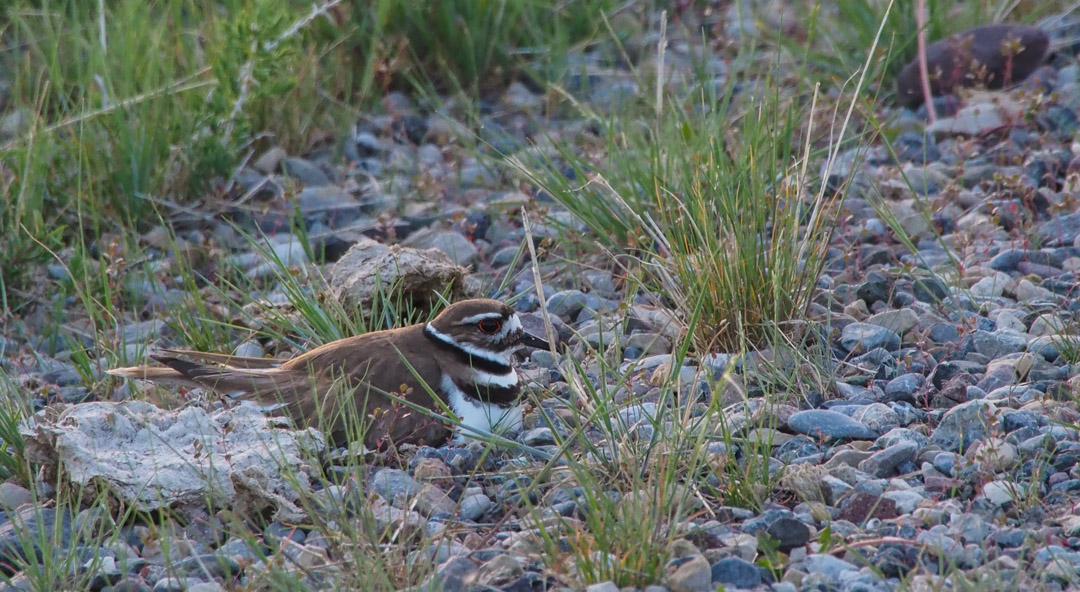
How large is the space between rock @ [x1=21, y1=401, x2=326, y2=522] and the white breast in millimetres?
502

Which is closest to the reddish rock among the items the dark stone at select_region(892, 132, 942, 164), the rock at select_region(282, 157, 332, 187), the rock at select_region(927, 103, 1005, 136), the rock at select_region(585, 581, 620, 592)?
the rock at select_region(585, 581, 620, 592)

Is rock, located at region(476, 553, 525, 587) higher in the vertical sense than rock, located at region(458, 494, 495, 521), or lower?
higher

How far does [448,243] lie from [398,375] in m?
1.69

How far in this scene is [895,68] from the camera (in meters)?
7.39

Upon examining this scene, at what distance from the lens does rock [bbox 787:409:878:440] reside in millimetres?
3904

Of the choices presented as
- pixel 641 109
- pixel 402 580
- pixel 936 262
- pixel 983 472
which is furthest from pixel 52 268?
pixel 983 472

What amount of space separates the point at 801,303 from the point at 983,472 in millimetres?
1156

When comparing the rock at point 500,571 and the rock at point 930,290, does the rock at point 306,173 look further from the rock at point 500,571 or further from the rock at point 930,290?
the rock at point 500,571

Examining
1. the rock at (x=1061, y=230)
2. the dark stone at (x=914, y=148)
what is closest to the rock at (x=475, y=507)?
the rock at (x=1061, y=230)

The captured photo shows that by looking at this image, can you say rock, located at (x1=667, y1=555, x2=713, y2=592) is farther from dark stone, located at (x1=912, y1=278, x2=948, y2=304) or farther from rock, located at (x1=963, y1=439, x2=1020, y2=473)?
dark stone, located at (x1=912, y1=278, x2=948, y2=304)

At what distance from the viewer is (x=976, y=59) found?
22.7ft

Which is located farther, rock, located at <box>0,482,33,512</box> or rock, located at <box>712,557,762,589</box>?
rock, located at <box>0,482,33,512</box>

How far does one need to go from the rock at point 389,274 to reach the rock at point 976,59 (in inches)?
123

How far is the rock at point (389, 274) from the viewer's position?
507 centimetres
